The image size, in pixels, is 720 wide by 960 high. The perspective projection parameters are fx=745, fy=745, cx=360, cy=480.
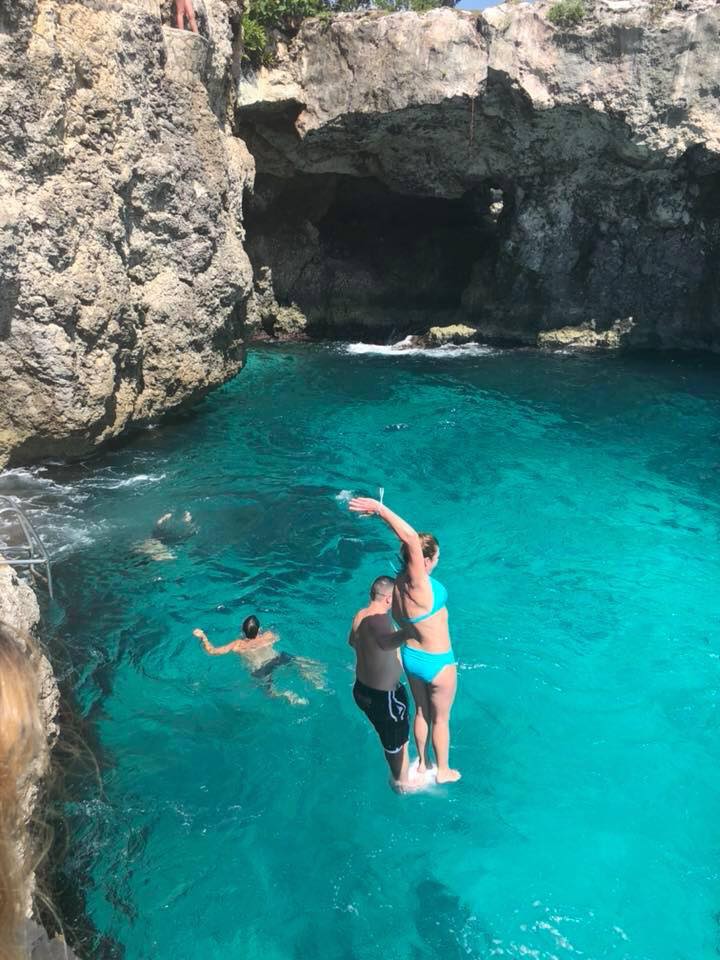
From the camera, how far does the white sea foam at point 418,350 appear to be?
67.5 ft

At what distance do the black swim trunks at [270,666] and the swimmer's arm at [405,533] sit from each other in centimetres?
269

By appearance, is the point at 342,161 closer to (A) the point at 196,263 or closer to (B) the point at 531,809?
(A) the point at 196,263

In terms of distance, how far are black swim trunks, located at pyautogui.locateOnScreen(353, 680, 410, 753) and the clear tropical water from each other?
81 cm

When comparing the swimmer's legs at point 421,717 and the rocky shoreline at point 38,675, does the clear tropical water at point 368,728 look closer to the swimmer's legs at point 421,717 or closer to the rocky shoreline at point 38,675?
the swimmer's legs at point 421,717

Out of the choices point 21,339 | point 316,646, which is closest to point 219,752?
point 316,646

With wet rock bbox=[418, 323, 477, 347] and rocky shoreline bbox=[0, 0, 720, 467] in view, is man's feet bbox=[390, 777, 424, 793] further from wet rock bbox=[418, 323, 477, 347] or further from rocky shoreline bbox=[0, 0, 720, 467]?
wet rock bbox=[418, 323, 477, 347]

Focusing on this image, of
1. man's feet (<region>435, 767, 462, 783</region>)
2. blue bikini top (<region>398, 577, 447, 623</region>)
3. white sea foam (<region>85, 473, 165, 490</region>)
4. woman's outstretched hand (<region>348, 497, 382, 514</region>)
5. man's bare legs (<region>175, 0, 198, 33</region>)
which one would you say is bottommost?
white sea foam (<region>85, 473, 165, 490</region>)

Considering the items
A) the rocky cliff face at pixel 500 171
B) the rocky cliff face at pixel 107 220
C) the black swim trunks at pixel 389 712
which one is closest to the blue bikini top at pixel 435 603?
the black swim trunks at pixel 389 712

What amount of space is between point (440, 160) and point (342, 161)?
2624 millimetres

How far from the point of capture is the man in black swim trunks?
5543 mm

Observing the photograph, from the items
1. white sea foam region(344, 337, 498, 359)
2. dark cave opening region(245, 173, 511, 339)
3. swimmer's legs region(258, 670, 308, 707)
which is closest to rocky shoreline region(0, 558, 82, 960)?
swimmer's legs region(258, 670, 308, 707)

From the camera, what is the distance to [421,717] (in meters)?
5.74

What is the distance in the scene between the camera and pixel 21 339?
998cm

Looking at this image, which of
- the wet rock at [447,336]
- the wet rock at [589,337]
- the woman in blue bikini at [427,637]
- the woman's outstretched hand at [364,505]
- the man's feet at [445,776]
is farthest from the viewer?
the wet rock at [447,336]
